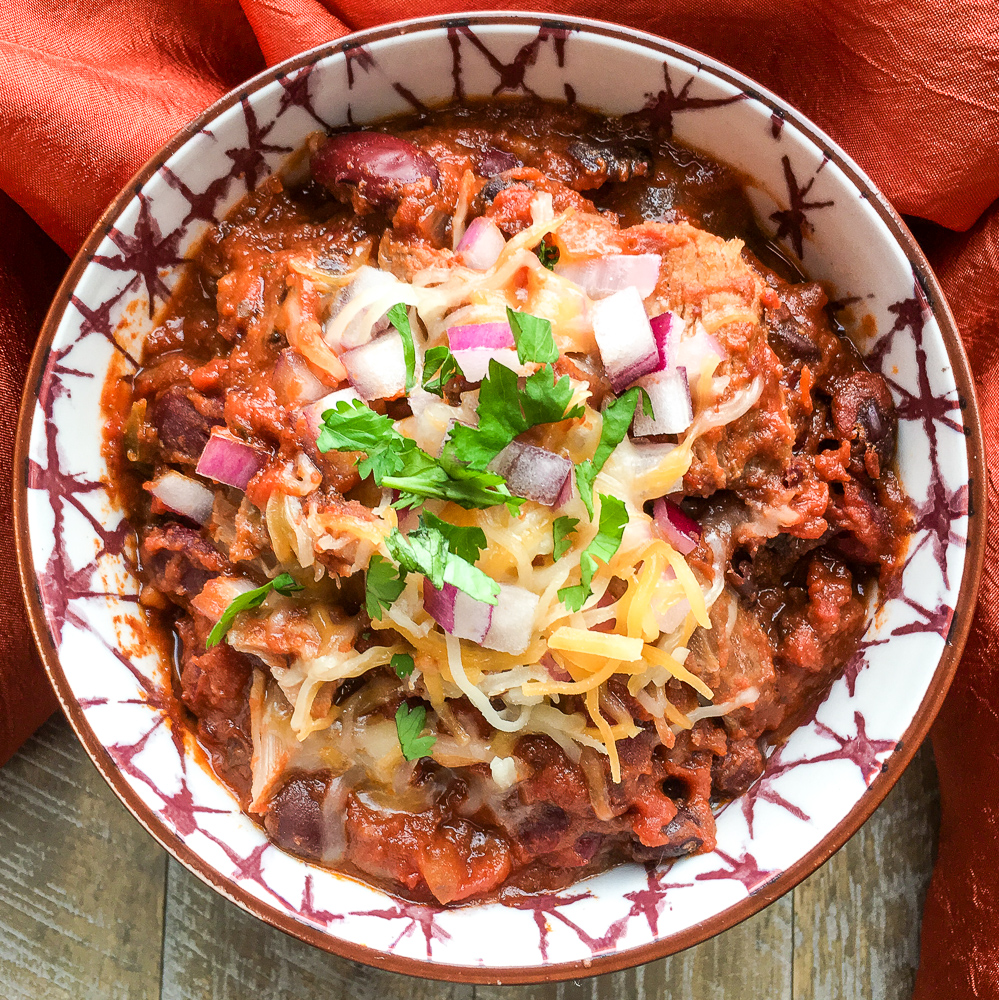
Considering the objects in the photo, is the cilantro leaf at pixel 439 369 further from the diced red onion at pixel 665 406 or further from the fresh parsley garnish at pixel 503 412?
the diced red onion at pixel 665 406

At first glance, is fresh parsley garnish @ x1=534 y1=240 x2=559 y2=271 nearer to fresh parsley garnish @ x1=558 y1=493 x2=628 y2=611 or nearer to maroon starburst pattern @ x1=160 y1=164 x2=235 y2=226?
fresh parsley garnish @ x1=558 y1=493 x2=628 y2=611

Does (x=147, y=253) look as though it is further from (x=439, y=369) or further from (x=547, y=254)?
(x=547, y=254)

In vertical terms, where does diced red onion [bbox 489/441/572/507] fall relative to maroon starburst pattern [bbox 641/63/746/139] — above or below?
below

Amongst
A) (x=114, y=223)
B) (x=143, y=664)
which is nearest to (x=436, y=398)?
(x=114, y=223)

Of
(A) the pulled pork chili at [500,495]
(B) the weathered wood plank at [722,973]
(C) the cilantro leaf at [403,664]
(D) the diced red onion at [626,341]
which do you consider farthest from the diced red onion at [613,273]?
(B) the weathered wood plank at [722,973]

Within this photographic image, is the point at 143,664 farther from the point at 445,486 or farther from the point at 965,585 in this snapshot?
the point at 965,585

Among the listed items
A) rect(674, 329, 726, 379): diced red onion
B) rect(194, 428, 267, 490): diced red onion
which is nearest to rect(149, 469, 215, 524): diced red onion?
rect(194, 428, 267, 490): diced red onion
